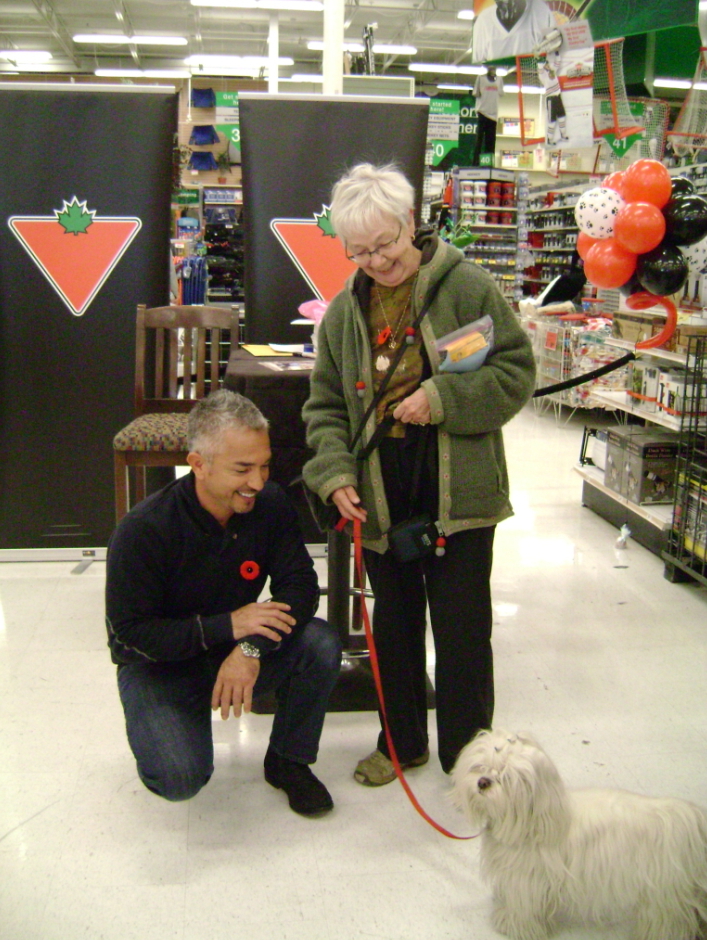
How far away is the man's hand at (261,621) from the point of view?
72.4 inches

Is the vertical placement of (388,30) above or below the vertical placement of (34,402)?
above

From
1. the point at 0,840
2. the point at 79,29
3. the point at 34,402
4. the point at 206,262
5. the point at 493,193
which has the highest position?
the point at 79,29

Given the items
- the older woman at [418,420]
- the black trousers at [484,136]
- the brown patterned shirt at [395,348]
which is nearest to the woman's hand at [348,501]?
the older woman at [418,420]

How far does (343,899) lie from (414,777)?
0.47m

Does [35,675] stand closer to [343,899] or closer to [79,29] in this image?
[343,899]

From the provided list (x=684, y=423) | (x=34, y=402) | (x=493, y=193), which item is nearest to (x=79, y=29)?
(x=493, y=193)

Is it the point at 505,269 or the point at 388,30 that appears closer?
the point at 505,269

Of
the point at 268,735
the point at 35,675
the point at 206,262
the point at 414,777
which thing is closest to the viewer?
the point at 414,777

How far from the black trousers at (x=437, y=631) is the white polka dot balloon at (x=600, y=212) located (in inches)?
70.7

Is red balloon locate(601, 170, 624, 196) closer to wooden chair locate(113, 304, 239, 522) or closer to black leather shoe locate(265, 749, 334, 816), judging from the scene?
wooden chair locate(113, 304, 239, 522)

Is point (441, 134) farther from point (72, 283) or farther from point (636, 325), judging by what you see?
point (72, 283)

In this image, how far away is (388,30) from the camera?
1562 centimetres

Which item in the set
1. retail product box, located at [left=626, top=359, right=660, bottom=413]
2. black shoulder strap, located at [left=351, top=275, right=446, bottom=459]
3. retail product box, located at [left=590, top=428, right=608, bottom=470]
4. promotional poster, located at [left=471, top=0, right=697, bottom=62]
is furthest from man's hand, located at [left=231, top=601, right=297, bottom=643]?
promotional poster, located at [left=471, top=0, right=697, bottom=62]

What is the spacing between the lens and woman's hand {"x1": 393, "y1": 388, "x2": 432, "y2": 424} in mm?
1791
